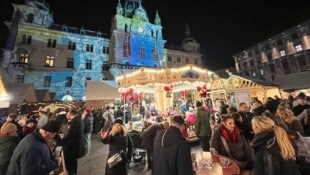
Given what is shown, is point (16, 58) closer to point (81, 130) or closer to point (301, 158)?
point (81, 130)

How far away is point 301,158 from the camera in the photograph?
10.6 feet

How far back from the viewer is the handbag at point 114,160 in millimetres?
3693

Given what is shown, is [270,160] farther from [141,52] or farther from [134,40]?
[134,40]

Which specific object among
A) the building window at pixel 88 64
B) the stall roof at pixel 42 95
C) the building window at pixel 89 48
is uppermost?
the building window at pixel 89 48

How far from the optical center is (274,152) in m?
2.31

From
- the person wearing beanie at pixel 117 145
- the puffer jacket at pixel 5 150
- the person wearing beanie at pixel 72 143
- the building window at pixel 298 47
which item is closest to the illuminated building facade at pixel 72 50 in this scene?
the building window at pixel 298 47

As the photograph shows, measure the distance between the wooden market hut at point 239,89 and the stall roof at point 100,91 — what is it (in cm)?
1108

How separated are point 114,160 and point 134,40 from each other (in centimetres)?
3207

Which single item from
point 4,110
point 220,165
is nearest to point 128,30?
point 4,110

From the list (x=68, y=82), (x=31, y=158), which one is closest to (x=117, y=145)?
(x=31, y=158)

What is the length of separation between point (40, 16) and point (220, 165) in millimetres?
37027

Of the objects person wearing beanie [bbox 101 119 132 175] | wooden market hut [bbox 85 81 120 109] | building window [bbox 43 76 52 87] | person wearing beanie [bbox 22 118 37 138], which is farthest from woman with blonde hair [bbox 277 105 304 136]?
building window [bbox 43 76 52 87]

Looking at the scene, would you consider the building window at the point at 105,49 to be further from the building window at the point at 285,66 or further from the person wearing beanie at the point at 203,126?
the building window at the point at 285,66

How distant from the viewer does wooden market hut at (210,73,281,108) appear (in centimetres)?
1645
